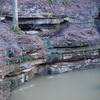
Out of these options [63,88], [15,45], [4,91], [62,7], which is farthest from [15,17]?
[4,91]

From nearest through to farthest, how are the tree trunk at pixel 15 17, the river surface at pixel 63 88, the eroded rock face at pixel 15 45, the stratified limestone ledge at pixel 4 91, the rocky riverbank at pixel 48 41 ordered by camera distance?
1. the stratified limestone ledge at pixel 4 91
2. the river surface at pixel 63 88
3. the eroded rock face at pixel 15 45
4. the rocky riverbank at pixel 48 41
5. the tree trunk at pixel 15 17

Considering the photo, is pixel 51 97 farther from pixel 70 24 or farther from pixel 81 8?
pixel 81 8

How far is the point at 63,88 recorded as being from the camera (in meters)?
9.26

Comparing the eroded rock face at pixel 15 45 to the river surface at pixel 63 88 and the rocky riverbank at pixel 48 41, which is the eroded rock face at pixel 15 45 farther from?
the river surface at pixel 63 88

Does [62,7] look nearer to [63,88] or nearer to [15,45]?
[15,45]

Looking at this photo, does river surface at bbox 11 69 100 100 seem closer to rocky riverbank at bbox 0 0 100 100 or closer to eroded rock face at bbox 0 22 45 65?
rocky riverbank at bbox 0 0 100 100

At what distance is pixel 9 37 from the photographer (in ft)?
33.3

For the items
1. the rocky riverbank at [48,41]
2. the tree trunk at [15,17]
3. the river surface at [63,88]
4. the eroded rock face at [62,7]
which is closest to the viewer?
the river surface at [63,88]

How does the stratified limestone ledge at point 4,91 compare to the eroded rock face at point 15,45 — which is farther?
the eroded rock face at point 15,45

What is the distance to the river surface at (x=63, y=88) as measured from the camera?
8414mm

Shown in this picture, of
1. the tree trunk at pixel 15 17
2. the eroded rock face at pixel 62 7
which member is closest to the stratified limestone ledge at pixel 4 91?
the tree trunk at pixel 15 17

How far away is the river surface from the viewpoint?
27.6ft

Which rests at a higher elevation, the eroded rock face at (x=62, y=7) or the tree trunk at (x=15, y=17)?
the eroded rock face at (x=62, y=7)

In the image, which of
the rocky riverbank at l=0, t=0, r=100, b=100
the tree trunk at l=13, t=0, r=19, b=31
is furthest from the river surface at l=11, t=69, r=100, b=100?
the tree trunk at l=13, t=0, r=19, b=31
